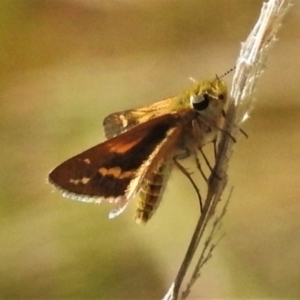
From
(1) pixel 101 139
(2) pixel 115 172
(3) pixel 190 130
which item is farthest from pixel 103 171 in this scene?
(1) pixel 101 139

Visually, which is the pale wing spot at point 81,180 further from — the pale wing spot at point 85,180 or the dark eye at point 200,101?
the dark eye at point 200,101

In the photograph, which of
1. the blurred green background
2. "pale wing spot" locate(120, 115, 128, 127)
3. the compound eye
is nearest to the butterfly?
the compound eye

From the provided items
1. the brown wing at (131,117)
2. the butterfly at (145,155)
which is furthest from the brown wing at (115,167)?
the brown wing at (131,117)

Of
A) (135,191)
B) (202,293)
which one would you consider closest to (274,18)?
(135,191)

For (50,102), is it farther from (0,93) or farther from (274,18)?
(274,18)

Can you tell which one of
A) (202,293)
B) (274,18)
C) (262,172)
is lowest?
(274,18)

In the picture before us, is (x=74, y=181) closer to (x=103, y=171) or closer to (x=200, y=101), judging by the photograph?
(x=103, y=171)
